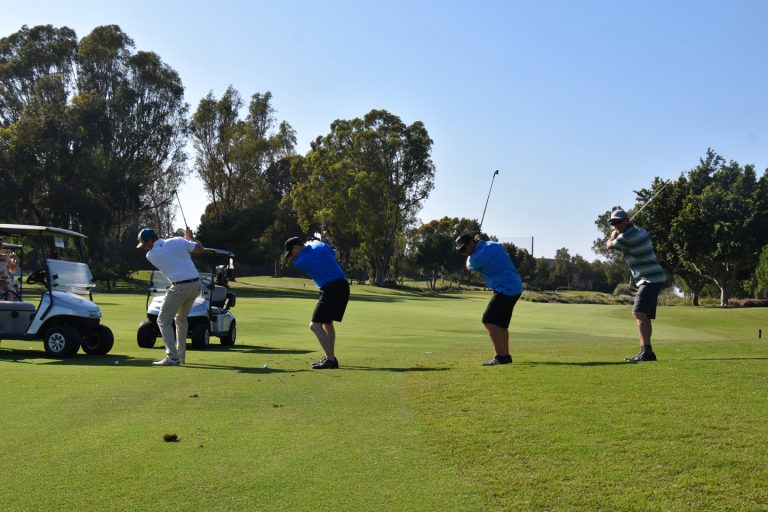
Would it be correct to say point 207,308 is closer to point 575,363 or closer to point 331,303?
point 331,303

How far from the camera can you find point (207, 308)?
1645 centimetres

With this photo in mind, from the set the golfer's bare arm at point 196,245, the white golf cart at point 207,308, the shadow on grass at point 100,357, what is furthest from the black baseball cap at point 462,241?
the white golf cart at point 207,308

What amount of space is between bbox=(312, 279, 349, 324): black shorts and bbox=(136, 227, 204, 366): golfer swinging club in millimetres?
2219

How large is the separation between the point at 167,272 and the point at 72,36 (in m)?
→ 65.0

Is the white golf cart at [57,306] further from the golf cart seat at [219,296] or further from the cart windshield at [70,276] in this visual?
the golf cart seat at [219,296]

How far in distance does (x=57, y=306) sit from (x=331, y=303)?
502 cm

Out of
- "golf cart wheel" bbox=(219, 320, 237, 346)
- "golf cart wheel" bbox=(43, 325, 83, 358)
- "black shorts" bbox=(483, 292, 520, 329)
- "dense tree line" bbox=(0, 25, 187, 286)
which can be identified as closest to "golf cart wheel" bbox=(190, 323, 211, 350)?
"golf cart wheel" bbox=(219, 320, 237, 346)

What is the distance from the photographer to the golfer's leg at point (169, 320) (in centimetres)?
1208

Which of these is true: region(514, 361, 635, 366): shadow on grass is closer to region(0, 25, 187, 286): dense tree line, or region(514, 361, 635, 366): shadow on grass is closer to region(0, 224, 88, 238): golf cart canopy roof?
region(0, 224, 88, 238): golf cart canopy roof

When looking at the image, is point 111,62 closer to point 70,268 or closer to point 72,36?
point 72,36

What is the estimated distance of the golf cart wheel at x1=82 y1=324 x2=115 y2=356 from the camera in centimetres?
1384

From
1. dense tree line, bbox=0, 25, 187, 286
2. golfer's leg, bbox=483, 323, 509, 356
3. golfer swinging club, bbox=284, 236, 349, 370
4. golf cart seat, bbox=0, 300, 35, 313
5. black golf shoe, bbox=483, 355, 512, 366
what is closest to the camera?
black golf shoe, bbox=483, 355, 512, 366

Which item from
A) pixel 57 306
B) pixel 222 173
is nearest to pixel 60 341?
pixel 57 306

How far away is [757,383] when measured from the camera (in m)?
7.70
